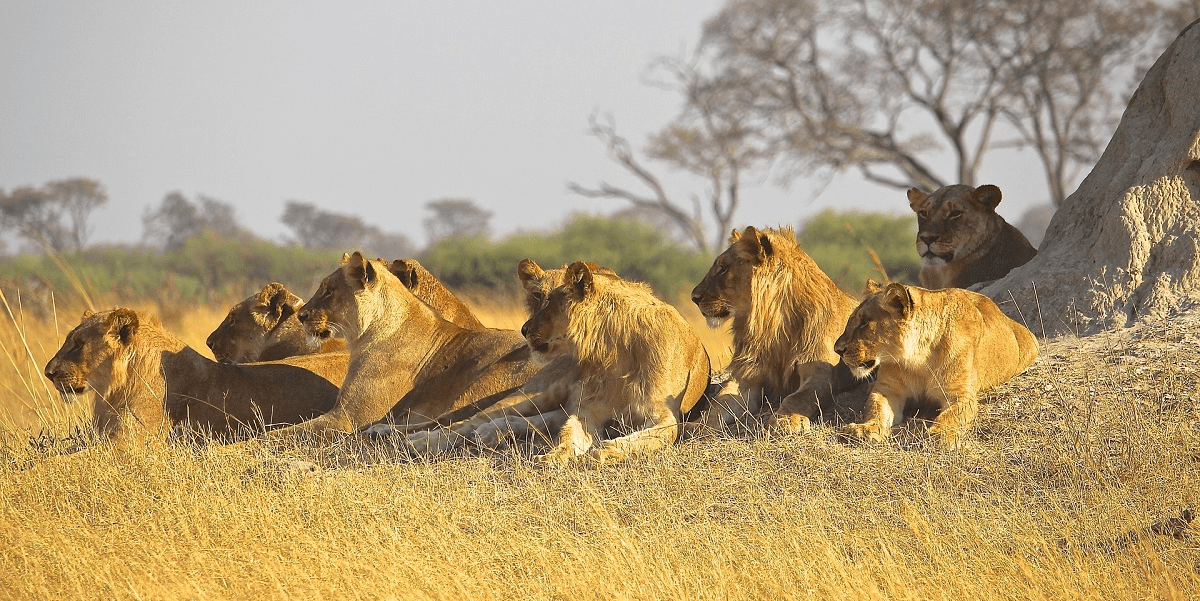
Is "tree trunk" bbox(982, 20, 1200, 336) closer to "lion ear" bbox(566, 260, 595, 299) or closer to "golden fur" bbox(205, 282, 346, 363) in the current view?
"lion ear" bbox(566, 260, 595, 299)

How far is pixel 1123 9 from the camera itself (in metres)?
21.5

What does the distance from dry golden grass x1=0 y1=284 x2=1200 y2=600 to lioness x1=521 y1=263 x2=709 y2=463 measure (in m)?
0.35

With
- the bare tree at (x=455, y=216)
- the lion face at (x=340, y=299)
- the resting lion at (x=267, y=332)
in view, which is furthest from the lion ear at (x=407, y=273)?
the bare tree at (x=455, y=216)

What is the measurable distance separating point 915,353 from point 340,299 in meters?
2.71

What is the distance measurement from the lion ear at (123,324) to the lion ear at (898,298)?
343 centimetres

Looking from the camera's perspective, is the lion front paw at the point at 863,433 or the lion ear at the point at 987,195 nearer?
the lion front paw at the point at 863,433

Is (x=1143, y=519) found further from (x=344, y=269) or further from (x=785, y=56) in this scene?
(x=785, y=56)

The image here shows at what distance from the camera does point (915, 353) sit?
506 centimetres

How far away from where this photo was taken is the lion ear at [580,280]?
5469mm

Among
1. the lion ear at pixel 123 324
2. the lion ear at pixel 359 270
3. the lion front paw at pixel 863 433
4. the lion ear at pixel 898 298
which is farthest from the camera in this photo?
the lion ear at pixel 359 270

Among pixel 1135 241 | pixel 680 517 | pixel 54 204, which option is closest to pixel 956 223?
pixel 1135 241

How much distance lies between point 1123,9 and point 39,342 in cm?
1844

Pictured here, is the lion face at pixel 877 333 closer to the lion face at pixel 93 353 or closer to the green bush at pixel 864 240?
the lion face at pixel 93 353

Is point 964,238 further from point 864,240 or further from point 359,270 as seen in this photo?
point 864,240
